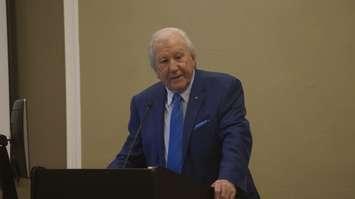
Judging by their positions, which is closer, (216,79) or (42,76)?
(216,79)

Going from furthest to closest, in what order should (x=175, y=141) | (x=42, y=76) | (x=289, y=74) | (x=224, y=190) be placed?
1. (x=42, y=76)
2. (x=289, y=74)
3. (x=175, y=141)
4. (x=224, y=190)

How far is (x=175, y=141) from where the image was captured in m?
1.96

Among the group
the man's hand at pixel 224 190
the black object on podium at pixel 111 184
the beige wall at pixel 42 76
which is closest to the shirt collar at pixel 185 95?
the man's hand at pixel 224 190

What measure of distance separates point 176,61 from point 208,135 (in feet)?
Answer: 1.05

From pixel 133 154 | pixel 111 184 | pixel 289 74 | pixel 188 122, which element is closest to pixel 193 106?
pixel 188 122

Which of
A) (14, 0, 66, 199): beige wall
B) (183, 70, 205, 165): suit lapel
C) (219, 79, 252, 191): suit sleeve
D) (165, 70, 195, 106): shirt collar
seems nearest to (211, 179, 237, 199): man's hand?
(219, 79, 252, 191): suit sleeve

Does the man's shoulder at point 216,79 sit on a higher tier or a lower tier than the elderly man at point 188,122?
higher

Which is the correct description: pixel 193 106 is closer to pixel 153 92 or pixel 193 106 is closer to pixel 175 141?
pixel 175 141

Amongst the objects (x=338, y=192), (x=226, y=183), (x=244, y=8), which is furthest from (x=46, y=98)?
(x=226, y=183)

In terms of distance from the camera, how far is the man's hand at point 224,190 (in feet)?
5.12

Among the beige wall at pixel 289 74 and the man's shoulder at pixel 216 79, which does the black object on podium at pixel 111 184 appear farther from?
the beige wall at pixel 289 74

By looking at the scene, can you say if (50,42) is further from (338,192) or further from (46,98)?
(338,192)

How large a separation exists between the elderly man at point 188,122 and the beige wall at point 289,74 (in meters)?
1.15

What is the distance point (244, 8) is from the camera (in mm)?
3174
